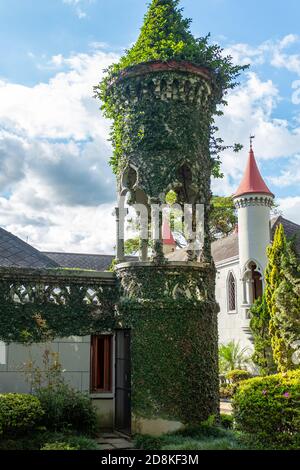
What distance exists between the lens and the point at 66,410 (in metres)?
11.0

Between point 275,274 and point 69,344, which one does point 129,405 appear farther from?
point 275,274

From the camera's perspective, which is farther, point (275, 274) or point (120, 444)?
A: point (275, 274)

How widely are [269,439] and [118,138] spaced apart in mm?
7792

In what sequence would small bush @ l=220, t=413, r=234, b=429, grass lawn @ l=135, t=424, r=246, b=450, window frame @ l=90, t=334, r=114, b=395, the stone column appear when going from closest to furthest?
1. grass lawn @ l=135, t=424, r=246, b=450
2. small bush @ l=220, t=413, r=234, b=429
3. window frame @ l=90, t=334, r=114, b=395
4. the stone column

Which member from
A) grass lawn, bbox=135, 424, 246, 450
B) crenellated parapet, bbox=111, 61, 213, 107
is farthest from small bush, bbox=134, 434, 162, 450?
crenellated parapet, bbox=111, 61, 213, 107

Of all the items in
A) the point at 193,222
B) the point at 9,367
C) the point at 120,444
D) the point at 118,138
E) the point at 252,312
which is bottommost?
the point at 120,444

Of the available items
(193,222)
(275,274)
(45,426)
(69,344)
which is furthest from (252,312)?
(45,426)

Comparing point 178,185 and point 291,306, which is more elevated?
point 178,185

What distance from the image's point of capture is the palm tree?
23547 millimetres

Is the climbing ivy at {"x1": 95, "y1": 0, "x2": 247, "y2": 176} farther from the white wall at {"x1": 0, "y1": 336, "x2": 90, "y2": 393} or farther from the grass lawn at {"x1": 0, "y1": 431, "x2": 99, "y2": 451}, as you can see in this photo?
the grass lawn at {"x1": 0, "y1": 431, "x2": 99, "y2": 451}

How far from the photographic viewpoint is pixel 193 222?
13.5 m

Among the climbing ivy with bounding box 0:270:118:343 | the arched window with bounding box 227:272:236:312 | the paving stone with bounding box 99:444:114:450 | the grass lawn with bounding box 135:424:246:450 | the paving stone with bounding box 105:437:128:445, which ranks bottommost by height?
the paving stone with bounding box 105:437:128:445

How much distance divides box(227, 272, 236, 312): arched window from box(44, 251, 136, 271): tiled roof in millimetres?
10320

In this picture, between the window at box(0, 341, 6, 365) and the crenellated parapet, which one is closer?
the window at box(0, 341, 6, 365)
